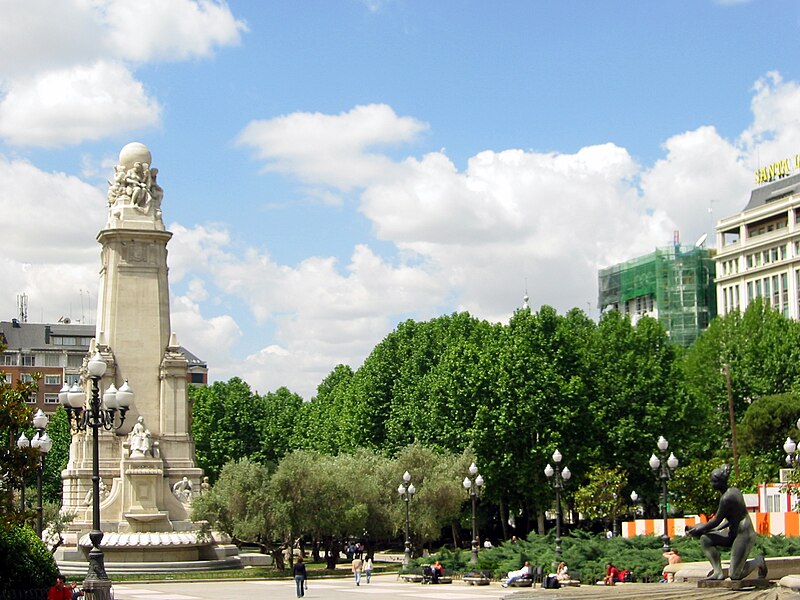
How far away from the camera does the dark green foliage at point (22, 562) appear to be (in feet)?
90.5

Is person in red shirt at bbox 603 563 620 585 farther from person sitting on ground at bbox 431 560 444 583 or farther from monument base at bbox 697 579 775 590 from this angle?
monument base at bbox 697 579 775 590

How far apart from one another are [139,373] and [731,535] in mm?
42378

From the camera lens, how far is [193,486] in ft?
192

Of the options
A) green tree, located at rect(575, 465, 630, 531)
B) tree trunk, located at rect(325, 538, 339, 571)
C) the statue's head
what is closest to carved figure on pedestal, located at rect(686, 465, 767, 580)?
the statue's head

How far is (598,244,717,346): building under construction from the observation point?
416 feet

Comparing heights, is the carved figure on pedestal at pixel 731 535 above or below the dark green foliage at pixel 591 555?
above

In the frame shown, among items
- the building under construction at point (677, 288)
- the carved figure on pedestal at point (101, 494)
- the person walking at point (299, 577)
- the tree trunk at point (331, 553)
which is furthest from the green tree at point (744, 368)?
the building under construction at point (677, 288)

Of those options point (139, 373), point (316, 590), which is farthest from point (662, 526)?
point (139, 373)

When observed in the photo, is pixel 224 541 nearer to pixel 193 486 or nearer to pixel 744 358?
pixel 193 486

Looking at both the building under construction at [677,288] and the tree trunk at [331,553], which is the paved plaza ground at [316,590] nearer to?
the tree trunk at [331,553]

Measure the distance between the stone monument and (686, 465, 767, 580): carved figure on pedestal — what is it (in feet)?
120

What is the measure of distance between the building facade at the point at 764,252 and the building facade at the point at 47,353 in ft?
199

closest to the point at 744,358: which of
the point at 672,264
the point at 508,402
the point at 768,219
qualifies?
the point at 508,402

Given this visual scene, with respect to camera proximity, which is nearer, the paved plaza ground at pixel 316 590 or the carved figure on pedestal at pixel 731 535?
the carved figure on pedestal at pixel 731 535
